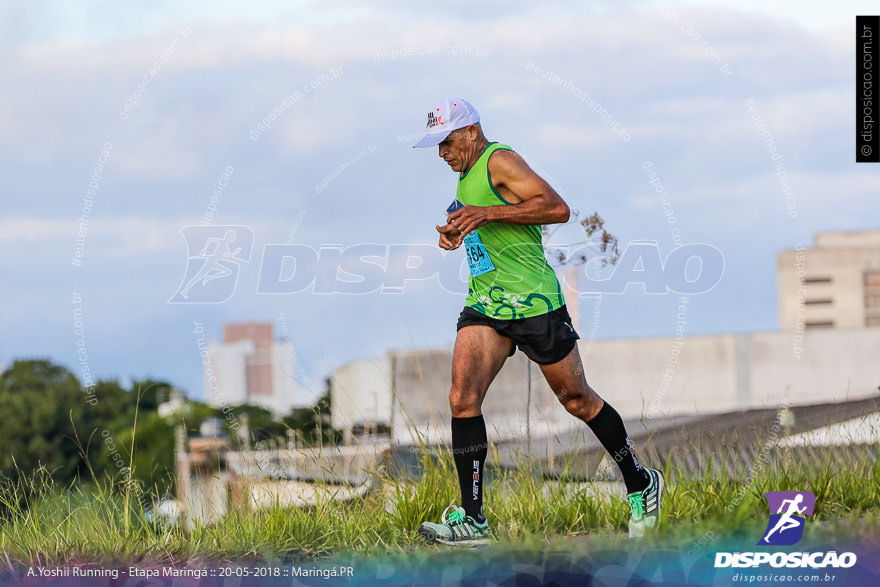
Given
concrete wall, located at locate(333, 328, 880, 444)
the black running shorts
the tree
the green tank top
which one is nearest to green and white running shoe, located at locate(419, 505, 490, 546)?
the black running shorts

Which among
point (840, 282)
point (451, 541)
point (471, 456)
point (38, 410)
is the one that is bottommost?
point (38, 410)

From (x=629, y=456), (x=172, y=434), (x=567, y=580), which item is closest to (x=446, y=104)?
(x=629, y=456)

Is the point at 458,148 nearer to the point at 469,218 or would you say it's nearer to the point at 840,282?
the point at 469,218

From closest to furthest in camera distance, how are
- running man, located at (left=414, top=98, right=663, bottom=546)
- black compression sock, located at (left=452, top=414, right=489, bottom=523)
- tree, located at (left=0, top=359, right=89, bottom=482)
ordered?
running man, located at (left=414, top=98, right=663, bottom=546) < black compression sock, located at (left=452, top=414, right=489, bottom=523) < tree, located at (left=0, top=359, right=89, bottom=482)

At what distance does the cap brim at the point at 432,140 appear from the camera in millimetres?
4902

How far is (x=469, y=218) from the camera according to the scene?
15.6 feet

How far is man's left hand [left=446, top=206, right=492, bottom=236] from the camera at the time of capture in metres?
4.73

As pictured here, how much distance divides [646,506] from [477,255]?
1425 mm

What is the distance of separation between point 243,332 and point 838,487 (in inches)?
3975

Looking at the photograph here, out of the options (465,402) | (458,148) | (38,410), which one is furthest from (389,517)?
(38,410)

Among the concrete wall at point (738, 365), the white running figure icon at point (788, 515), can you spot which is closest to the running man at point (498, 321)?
the white running figure icon at point (788, 515)

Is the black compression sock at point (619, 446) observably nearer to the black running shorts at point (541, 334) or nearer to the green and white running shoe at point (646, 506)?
the green and white running shoe at point (646, 506)

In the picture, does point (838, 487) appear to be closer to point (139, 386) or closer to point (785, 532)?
point (785, 532)

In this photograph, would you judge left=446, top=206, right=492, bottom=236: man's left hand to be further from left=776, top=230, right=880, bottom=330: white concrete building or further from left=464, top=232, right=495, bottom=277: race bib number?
left=776, top=230, right=880, bottom=330: white concrete building
